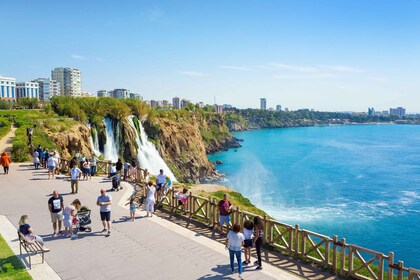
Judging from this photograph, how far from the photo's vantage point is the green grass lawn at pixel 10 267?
992cm

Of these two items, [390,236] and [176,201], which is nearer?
[176,201]

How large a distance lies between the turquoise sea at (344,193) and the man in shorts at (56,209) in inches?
1042

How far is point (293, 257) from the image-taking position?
12117 mm

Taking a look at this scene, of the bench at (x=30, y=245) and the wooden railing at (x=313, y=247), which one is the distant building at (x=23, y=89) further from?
the bench at (x=30, y=245)

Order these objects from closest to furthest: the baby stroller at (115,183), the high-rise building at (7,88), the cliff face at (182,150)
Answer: the baby stroller at (115,183)
the cliff face at (182,150)
the high-rise building at (7,88)

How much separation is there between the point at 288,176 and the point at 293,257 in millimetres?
55691

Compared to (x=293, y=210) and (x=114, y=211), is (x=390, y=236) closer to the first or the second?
(x=293, y=210)

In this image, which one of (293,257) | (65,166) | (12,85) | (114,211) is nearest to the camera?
(293,257)

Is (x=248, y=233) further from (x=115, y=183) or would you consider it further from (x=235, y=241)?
(x=115, y=183)

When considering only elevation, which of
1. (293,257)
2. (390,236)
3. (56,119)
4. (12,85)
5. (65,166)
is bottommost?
(390,236)

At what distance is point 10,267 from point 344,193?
48763 millimetres

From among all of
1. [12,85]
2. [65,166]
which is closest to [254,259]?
[65,166]

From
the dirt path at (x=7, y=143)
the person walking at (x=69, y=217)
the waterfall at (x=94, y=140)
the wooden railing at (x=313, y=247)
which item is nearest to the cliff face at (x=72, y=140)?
the waterfall at (x=94, y=140)

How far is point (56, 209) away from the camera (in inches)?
511
